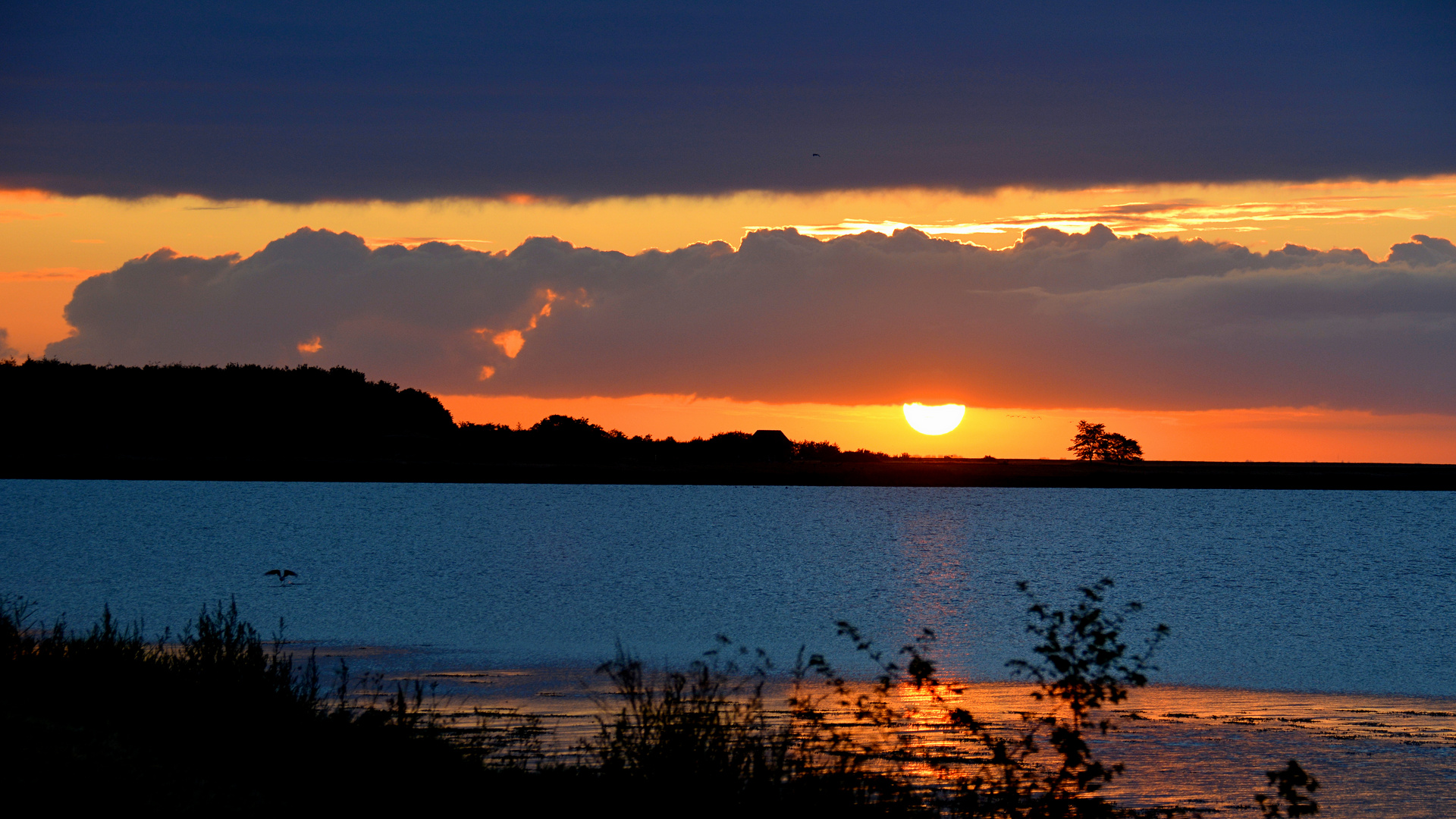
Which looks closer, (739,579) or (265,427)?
(739,579)

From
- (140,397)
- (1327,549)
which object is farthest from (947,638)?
(140,397)

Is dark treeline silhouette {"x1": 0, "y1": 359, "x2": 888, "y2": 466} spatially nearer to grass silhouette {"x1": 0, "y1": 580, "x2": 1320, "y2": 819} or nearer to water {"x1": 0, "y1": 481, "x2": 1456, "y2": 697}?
water {"x1": 0, "y1": 481, "x2": 1456, "y2": 697}

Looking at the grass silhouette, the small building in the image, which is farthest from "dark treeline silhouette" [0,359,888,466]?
the grass silhouette

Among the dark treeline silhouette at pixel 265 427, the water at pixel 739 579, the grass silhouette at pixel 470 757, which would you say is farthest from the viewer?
the dark treeline silhouette at pixel 265 427

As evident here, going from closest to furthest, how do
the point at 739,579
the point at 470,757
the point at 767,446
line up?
1. the point at 470,757
2. the point at 739,579
3. the point at 767,446

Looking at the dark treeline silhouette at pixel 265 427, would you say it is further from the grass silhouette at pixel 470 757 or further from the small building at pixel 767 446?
the grass silhouette at pixel 470 757

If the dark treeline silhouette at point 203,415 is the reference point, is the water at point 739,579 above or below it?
below

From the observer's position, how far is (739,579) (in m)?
60.2

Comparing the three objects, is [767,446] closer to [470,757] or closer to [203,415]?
[203,415]

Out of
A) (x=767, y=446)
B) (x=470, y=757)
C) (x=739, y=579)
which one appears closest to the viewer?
(x=470, y=757)

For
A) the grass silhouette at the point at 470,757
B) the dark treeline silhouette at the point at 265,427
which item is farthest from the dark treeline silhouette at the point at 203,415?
the grass silhouette at the point at 470,757

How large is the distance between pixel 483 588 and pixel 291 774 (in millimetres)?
40281

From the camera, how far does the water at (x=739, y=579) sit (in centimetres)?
3366

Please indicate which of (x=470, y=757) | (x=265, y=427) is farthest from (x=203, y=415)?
(x=470, y=757)
